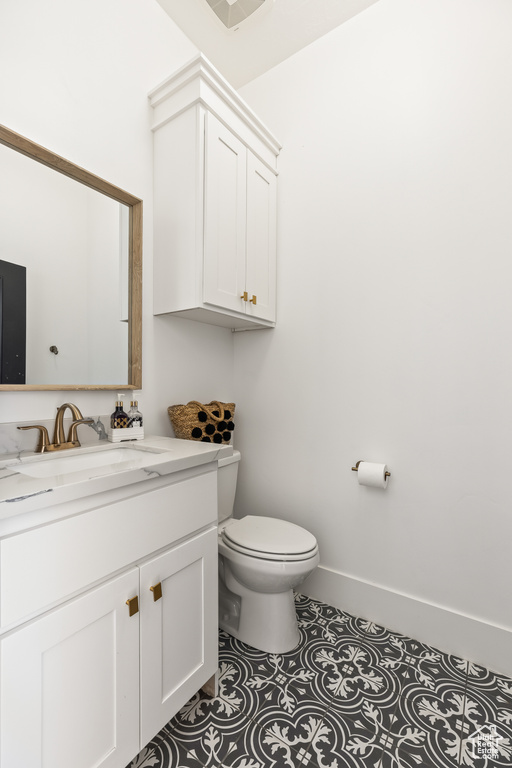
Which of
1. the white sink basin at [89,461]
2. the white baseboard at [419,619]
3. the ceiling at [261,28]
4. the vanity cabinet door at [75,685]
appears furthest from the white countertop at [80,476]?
the ceiling at [261,28]

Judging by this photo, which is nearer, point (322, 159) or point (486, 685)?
point (486, 685)

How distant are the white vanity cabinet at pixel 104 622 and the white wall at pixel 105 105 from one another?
579 millimetres

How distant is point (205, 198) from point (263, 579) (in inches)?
61.4

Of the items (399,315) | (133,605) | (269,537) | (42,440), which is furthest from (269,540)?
(399,315)

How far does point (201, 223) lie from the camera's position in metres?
1.53

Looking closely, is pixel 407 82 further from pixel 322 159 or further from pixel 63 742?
pixel 63 742

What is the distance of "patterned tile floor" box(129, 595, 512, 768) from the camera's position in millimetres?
1074

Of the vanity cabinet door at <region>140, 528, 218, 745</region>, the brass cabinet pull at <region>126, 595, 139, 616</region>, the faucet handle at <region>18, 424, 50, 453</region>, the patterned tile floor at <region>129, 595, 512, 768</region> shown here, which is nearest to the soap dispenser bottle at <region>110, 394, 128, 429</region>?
the faucet handle at <region>18, 424, 50, 453</region>

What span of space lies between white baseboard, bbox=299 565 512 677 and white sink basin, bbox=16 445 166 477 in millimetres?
1165

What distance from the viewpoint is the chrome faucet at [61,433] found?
1.23 meters

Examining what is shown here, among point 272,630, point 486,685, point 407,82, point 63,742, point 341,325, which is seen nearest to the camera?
point 63,742

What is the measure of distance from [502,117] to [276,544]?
74.5 inches

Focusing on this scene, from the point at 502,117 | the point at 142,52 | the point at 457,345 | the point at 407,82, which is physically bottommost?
the point at 457,345

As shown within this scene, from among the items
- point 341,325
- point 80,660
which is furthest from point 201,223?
point 80,660
